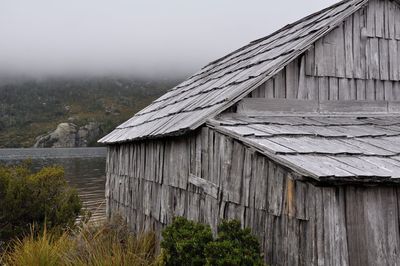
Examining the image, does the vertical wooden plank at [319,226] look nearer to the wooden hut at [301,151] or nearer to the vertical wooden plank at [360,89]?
the wooden hut at [301,151]

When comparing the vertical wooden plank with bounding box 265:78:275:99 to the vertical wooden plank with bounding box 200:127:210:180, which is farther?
the vertical wooden plank with bounding box 265:78:275:99

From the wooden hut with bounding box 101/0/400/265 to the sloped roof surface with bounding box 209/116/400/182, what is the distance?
17 mm

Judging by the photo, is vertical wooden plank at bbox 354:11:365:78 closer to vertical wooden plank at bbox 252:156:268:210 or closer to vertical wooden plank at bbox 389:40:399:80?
vertical wooden plank at bbox 389:40:399:80

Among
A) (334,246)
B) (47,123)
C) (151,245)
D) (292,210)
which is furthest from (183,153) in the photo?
(47,123)

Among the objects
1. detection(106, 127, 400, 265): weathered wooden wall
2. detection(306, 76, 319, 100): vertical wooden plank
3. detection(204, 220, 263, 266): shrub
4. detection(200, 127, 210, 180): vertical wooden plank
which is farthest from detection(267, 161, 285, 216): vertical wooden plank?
detection(306, 76, 319, 100): vertical wooden plank

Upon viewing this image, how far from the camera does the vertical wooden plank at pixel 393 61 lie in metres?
9.01

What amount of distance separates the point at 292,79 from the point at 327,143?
2700 millimetres

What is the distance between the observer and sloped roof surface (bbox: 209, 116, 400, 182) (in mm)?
4680

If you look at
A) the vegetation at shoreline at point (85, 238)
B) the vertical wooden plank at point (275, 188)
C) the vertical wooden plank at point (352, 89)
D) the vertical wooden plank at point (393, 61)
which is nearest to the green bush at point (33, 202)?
the vegetation at shoreline at point (85, 238)

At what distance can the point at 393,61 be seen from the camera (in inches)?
356

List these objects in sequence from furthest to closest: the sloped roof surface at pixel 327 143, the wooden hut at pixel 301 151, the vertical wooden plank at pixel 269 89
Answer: the vertical wooden plank at pixel 269 89 < the wooden hut at pixel 301 151 < the sloped roof surface at pixel 327 143

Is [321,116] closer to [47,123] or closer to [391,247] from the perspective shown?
[391,247]

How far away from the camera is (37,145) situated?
154m

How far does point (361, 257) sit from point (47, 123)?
174503 mm
